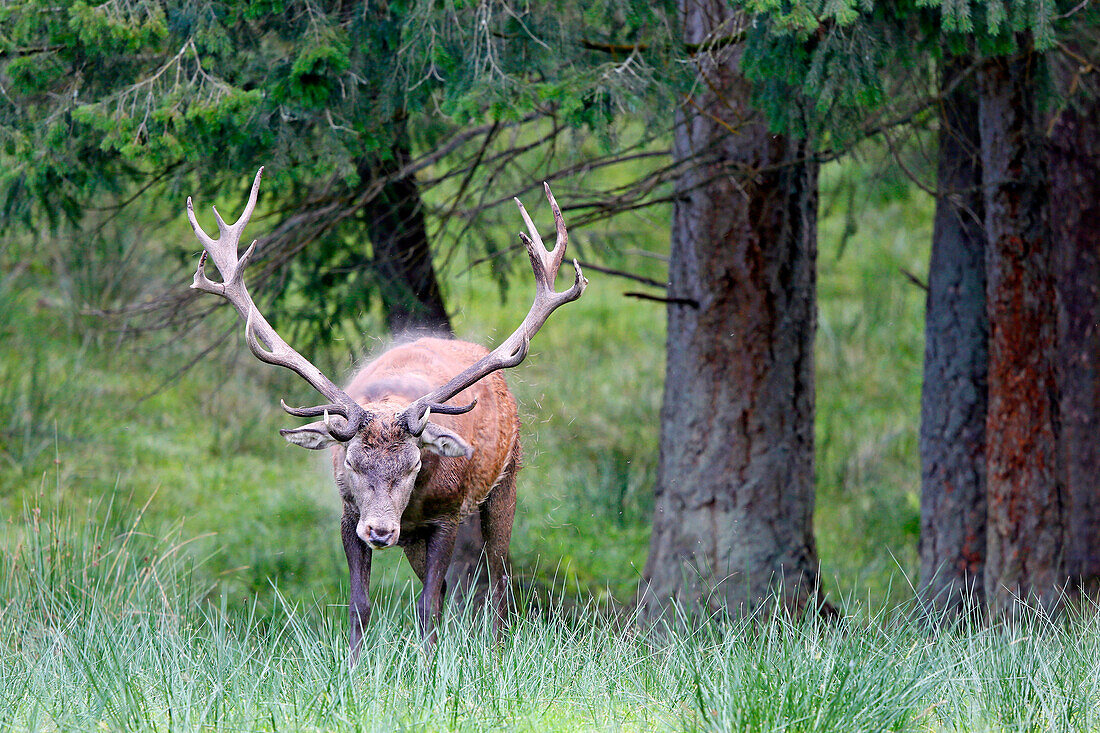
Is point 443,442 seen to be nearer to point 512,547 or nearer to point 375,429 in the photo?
point 375,429

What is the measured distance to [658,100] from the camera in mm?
5578

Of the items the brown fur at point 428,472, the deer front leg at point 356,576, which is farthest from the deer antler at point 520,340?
the deer front leg at point 356,576

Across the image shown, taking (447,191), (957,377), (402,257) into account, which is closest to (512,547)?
(402,257)

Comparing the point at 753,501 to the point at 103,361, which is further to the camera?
the point at 103,361

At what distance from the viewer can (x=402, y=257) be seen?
7.25 meters

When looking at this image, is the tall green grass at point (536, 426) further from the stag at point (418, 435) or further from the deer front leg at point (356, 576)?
the deer front leg at point (356, 576)

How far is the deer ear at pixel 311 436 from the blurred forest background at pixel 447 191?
157 cm

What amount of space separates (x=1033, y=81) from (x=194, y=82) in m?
4.64

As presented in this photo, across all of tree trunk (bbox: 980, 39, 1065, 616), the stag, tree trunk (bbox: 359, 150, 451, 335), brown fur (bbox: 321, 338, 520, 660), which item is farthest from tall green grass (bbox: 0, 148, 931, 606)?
the stag

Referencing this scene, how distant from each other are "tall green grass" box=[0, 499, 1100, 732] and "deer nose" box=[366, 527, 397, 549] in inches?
15.7

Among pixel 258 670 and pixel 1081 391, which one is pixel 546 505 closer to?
pixel 1081 391

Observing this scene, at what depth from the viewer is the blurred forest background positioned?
5184 mm

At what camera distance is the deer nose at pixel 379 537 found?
4234 mm

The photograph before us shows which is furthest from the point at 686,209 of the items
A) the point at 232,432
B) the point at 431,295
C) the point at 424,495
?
the point at 232,432
